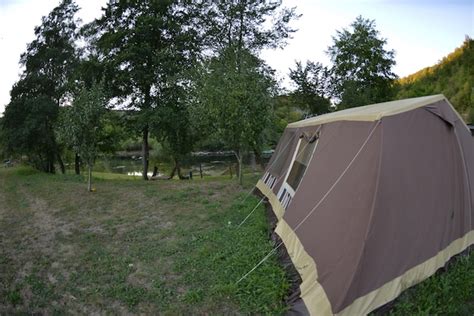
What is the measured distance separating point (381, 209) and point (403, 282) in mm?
782

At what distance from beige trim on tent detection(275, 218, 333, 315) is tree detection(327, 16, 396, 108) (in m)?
15.9

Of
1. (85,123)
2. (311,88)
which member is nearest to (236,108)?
(85,123)

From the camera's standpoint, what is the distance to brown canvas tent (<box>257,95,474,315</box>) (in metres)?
3.08

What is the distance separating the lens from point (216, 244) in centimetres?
520

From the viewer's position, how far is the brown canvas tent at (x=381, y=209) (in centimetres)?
308

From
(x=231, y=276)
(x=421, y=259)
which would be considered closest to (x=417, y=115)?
(x=421, y=259)

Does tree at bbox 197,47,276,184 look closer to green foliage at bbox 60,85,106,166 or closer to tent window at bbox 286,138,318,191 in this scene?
green foliage at bbox 60,85,106,166

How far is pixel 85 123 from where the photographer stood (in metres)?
9.60

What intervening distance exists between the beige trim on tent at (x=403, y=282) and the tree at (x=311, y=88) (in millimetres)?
13942

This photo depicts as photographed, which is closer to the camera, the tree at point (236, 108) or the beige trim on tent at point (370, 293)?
the beige trim on tent at point (370, 293)

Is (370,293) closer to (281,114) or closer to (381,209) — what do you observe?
(381,209)

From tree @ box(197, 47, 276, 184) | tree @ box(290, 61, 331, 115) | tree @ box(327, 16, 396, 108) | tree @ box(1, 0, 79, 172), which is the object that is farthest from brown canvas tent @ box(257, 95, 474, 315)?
tree @ box(327, 16, 396, 108)

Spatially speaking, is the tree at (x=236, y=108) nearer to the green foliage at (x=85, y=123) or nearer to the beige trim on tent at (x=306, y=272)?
the green foliage at (x=85, y=123)

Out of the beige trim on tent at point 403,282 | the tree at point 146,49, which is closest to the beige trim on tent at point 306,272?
the beige trim on tent at point 403,282
